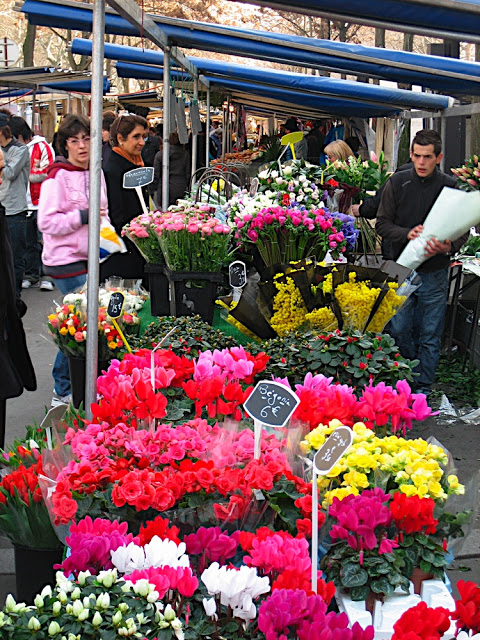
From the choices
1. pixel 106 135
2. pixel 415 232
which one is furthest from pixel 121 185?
pixel 106 135

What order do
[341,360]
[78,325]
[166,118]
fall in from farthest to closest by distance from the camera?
[166,118]
[78,325]
[341,360]

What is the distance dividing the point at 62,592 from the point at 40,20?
5.37 meters

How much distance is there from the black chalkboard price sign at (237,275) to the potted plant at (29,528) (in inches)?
86.0

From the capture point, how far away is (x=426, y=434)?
5.86 m

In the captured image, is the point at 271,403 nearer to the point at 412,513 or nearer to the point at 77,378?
the point at 412,513

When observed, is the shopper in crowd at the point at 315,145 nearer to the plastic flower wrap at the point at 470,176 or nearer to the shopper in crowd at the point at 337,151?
the shopper in crowd at the point at 337,151

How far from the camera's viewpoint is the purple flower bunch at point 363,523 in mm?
2170

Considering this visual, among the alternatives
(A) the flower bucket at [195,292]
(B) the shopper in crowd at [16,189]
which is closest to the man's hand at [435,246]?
(A) the flower bucket at [195,292]

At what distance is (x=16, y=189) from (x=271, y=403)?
783 centimetres

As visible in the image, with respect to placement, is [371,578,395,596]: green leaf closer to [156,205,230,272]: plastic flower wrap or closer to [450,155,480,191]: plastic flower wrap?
[156,205,230,272]: plastic flower wrap

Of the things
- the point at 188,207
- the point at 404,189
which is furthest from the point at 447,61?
the point at 188,207

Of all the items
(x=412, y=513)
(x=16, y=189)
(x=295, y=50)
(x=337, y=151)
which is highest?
(x=295, y=50)

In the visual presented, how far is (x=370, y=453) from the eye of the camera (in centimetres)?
259

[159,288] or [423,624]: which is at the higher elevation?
[159,288]
